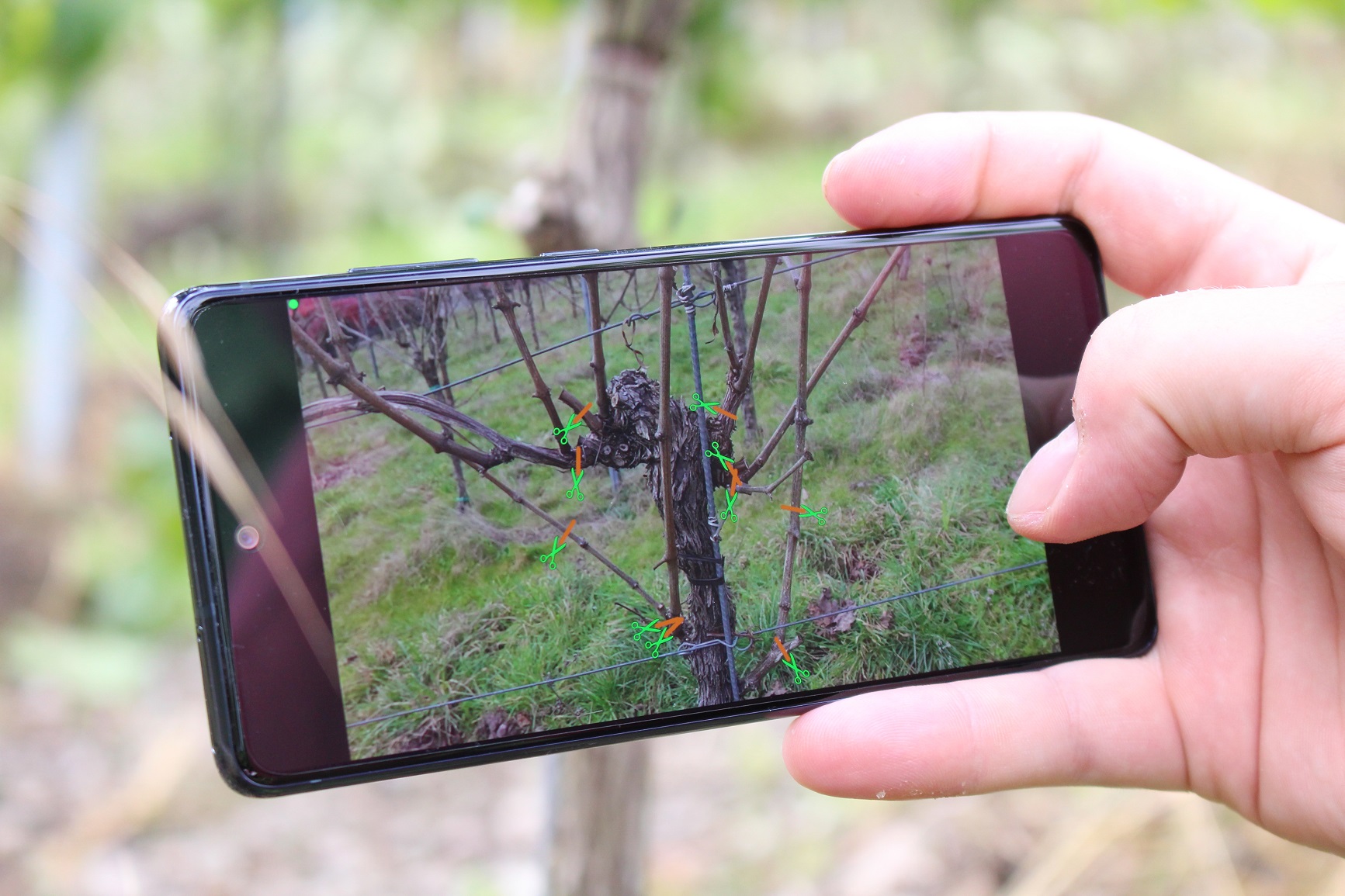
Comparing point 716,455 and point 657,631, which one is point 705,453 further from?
point 657,631

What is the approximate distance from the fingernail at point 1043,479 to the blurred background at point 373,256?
0.46 m

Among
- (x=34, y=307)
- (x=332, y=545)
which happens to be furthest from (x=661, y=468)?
(x=34, y=307)

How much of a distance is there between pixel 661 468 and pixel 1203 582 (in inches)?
21.1

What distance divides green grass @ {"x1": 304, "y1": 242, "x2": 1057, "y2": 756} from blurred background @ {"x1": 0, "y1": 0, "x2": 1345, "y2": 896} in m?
0.22

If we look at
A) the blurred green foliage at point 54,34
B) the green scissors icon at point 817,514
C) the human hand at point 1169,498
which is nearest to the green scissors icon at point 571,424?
the green scissors icon at point 817,514

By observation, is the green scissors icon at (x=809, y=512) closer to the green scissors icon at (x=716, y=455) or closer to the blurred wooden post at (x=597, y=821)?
the green scissors icon at (x=716, y=455)

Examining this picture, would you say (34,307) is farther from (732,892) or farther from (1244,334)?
(1244,334)

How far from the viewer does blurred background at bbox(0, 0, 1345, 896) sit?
46.6 inches

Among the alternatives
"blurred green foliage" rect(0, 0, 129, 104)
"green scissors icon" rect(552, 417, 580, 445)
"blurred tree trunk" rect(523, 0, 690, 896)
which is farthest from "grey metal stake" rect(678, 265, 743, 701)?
"blurred green foliage" rect(0, 0, 129, 104)

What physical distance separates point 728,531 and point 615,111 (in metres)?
0.52

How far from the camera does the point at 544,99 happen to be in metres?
3.67

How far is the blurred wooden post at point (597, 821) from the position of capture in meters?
0.90

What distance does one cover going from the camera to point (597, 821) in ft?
2.97

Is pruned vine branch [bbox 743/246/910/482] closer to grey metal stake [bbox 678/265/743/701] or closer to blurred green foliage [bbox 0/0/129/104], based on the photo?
grey metal stake [bbox 678/265/743/701]
